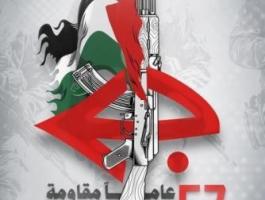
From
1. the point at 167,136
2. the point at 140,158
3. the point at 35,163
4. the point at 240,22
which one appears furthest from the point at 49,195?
the point at 240,22

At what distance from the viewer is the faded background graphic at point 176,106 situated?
1630mm

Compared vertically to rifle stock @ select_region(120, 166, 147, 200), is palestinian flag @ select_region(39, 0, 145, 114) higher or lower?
higher

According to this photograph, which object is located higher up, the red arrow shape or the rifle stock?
the red arrow shape

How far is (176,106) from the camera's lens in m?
1.67

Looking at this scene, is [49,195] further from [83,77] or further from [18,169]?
[83,77]

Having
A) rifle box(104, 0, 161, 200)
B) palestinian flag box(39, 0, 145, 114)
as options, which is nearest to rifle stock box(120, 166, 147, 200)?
rifle box(104, 0, 161, 200)

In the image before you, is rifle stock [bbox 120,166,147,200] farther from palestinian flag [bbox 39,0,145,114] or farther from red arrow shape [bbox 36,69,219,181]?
palestinian flag [bbox 39,0,145,114]

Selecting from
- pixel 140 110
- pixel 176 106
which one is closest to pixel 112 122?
pixel 140 110

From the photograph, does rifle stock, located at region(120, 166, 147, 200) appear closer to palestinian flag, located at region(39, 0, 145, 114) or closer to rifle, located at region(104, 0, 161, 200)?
rifle, located at region(104, 0, 161, 200)

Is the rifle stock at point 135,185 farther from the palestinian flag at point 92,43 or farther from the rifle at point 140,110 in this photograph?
the palestinian flag at point 92,43

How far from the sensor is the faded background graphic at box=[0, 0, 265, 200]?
1630mm

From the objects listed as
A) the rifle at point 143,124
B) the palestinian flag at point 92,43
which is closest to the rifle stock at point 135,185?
the rifle at point 143,124

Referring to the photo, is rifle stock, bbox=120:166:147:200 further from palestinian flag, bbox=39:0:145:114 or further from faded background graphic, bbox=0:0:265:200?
palestinian flag, bbox=39:0:145:114

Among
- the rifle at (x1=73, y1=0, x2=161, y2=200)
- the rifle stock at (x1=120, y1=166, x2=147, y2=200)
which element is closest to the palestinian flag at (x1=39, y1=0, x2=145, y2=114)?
the rifle at (x1=73, y1=0, x2=161, y2=200)
